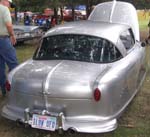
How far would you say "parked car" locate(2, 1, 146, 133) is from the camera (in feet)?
14.7

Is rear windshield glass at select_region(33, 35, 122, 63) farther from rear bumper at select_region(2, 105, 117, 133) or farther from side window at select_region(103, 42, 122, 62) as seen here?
rear bumper at select_region(2, 105, 117, 133)

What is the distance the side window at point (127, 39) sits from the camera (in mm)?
6041

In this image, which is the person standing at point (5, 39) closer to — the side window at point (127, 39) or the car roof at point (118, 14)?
the side window at point (127, 39)

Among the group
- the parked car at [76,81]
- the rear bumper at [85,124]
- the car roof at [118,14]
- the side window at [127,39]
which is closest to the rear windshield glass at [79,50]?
the parked car at [76,81]

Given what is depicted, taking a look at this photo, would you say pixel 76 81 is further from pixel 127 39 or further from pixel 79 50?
pixel 127 39

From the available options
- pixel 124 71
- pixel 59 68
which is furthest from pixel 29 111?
pixel 124 71

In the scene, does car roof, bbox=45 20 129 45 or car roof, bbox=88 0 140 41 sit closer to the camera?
car roof, bbox=45 20 129 45

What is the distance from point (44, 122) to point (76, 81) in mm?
658

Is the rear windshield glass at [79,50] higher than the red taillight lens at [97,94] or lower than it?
higher

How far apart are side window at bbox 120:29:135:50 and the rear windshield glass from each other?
58 cm

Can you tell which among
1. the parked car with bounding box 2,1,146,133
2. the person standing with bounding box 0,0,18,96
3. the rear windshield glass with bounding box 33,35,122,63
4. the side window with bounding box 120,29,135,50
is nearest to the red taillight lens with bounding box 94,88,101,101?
the parked car with bounding box 2,1,146,133

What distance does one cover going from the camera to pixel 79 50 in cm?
541

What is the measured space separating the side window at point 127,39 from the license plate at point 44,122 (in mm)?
2096

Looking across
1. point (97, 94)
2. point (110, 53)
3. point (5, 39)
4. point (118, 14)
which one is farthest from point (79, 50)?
point (118, 14)
